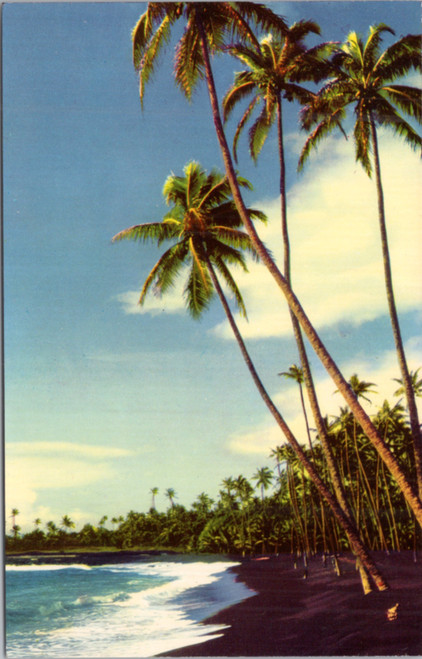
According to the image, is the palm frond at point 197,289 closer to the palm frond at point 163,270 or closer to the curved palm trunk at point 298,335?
the palm frond at point 163,270

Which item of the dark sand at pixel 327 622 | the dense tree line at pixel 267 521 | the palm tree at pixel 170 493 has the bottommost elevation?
the dark sand at pixel 327 622

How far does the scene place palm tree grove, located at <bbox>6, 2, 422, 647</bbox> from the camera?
573 cm

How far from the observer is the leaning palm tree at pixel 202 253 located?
5961 mm

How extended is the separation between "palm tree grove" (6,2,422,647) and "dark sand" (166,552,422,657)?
0.13 meters

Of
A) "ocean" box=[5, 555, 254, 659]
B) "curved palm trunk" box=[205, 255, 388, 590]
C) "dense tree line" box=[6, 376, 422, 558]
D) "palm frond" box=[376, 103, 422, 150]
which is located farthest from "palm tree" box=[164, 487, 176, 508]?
"palm frond" box=[376, 103, 422, 150]

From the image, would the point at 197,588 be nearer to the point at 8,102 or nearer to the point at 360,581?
the point at 360,581

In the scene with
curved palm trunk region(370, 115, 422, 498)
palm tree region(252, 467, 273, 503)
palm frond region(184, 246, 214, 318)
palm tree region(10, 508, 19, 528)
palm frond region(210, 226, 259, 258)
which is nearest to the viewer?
palm tree region(10, 508, 19, 528)

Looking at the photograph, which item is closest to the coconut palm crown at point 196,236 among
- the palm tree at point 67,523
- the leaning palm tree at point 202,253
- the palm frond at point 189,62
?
the leaning palm tree at point 202,253

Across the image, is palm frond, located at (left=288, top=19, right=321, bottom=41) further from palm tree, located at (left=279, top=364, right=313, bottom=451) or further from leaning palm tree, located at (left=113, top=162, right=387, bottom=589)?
palm tree, located at (left=279, top=364, right=313, bottom=451)

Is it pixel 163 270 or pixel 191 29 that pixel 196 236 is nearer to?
pixel 163 270

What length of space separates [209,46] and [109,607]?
217 inches

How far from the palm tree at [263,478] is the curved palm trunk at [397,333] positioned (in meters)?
1.40

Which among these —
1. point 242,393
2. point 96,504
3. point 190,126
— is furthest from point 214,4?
point 96,504

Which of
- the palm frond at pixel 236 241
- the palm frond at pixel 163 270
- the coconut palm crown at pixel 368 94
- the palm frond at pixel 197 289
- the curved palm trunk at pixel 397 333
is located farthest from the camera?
the palm frond at pixel 236 241
